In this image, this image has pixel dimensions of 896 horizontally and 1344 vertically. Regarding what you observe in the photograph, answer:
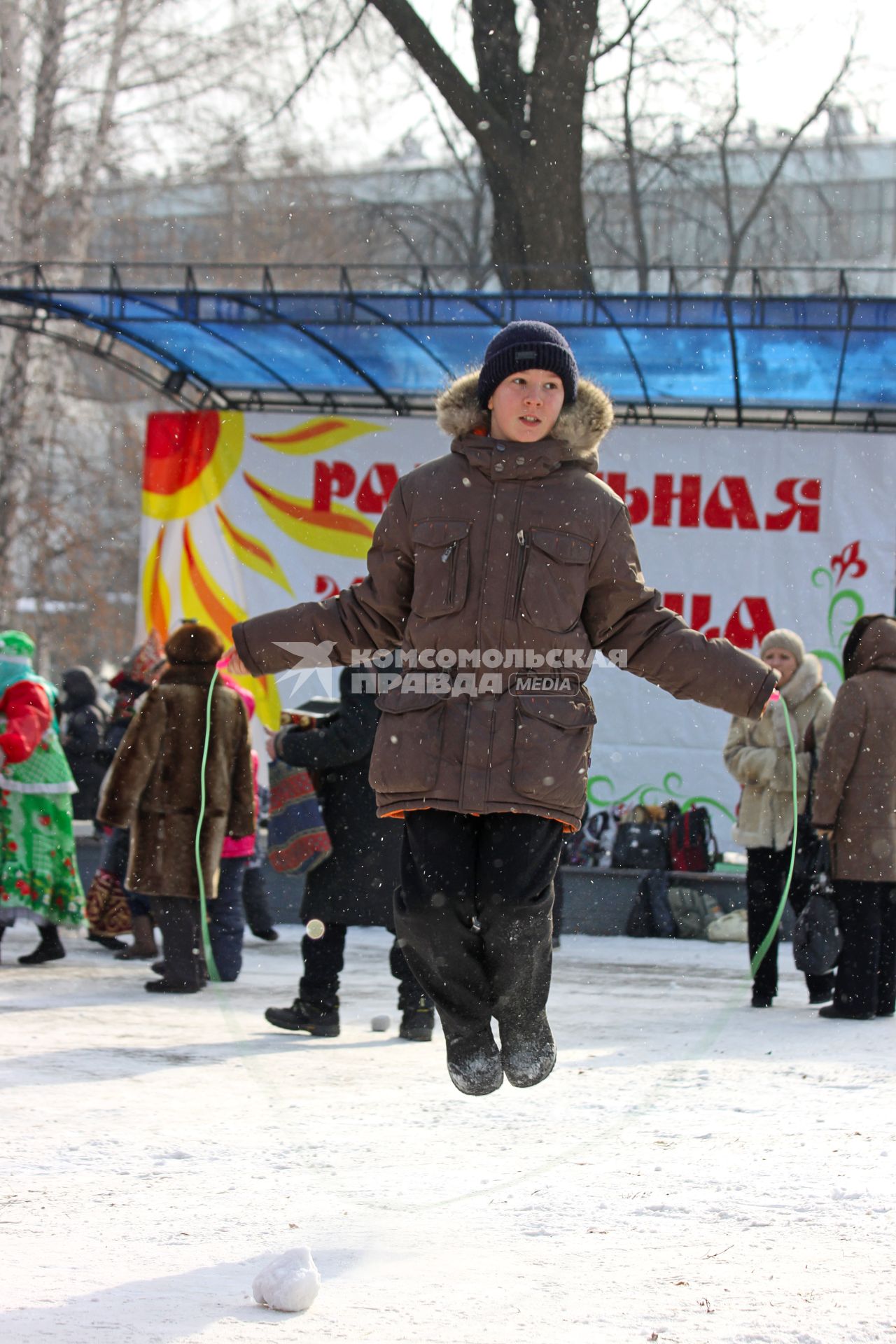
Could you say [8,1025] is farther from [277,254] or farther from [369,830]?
[277,254]

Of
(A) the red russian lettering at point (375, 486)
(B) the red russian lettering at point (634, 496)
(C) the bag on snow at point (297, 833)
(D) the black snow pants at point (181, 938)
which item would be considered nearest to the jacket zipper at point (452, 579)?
(C) the bag on snow at point (297, 833)

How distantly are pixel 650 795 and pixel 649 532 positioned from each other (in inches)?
81.7

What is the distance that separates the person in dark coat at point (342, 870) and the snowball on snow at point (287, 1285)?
321 cm

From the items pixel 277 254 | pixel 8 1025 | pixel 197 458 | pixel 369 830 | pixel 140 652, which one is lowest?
pixel 8 1025

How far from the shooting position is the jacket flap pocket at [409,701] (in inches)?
144

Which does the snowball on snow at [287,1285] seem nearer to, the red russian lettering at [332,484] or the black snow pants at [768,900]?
the black snow pants at [768,900]

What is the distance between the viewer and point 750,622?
39.8ft

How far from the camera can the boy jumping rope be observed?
3639 millimetres

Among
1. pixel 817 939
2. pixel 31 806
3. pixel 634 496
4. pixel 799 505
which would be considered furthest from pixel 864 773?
pixel 634 496

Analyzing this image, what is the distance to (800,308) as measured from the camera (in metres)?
10.8

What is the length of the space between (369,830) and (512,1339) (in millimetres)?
3642

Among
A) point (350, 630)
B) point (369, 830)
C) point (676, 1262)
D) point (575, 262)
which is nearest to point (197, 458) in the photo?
point (575, 262)

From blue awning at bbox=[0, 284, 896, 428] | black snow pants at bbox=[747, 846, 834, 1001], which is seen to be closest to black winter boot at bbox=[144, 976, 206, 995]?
black snow pants at bbox=[747, 846, 834, 1001]

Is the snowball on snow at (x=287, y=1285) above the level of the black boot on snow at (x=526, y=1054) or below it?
below
